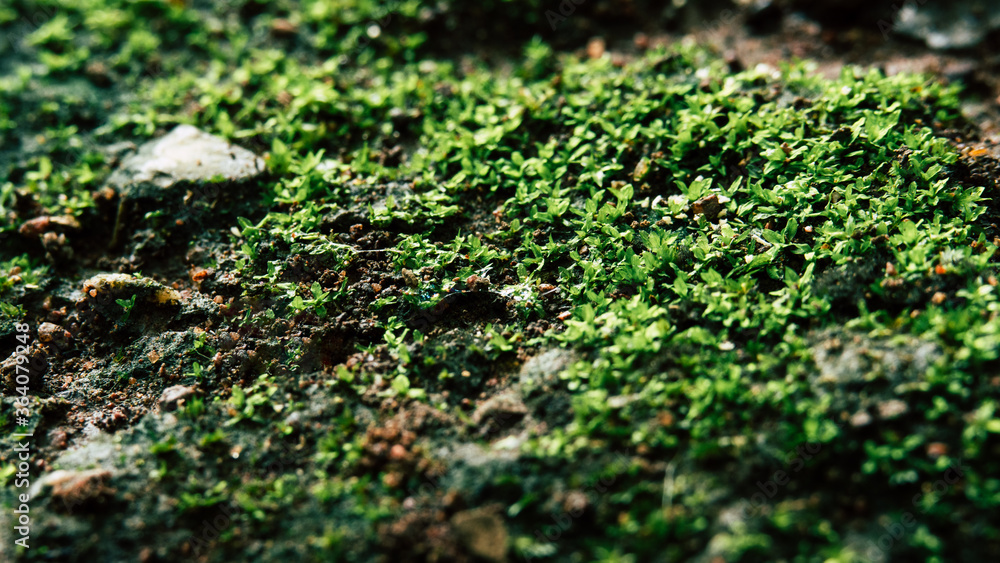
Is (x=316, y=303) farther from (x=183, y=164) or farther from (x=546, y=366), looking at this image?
(x=183, y=164)

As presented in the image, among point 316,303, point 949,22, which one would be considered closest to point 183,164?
point 316,303

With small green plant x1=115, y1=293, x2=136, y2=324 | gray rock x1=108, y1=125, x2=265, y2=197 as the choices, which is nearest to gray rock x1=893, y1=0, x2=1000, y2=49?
gray rock x1=108, y1=125, x2=265, y2=197

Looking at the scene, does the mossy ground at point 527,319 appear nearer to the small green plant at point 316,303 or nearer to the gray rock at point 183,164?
the small green plant at point 316,303

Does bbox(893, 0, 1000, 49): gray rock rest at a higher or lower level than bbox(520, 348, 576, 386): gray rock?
higher

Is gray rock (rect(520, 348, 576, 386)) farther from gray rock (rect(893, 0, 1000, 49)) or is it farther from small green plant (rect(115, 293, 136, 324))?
gray rock (rect(893, 0, 1000, 49))

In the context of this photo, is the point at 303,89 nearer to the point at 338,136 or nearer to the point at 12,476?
the point at 338,136

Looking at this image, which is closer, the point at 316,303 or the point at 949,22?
the point at 316,303
